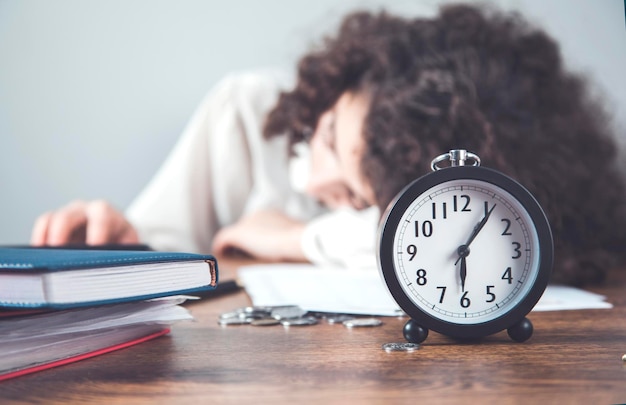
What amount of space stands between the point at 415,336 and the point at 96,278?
1.10ft

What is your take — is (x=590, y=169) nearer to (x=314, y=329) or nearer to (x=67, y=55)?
(x=314, y=329)

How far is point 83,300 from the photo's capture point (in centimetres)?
59

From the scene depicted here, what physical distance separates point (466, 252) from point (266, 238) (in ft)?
3.67

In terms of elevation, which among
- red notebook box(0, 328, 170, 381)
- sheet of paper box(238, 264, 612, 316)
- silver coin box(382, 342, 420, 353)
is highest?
red notebook box(0, 328, 170, 381)

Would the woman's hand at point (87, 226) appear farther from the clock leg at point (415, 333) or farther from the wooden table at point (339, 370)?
the clock leg at point (415, 333)

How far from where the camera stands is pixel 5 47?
2.55 m

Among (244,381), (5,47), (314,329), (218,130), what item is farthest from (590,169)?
(5,47)

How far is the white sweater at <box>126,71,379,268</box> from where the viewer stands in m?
2.15

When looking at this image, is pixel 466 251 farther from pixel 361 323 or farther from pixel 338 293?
pixel 338 293

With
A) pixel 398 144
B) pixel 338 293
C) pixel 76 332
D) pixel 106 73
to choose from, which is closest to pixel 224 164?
pixel 106 73

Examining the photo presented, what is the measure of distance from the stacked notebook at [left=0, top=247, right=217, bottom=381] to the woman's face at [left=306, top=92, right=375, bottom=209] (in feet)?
2.51

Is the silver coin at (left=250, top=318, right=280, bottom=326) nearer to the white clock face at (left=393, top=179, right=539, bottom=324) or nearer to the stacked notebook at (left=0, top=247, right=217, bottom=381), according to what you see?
the stacked notebook at (left=0, top=247, right=217, bottom=381)

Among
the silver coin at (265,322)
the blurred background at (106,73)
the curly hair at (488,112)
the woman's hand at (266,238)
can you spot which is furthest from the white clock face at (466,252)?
the blurred background at (106,73)

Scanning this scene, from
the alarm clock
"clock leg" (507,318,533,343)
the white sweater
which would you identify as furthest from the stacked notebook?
the white sweater
